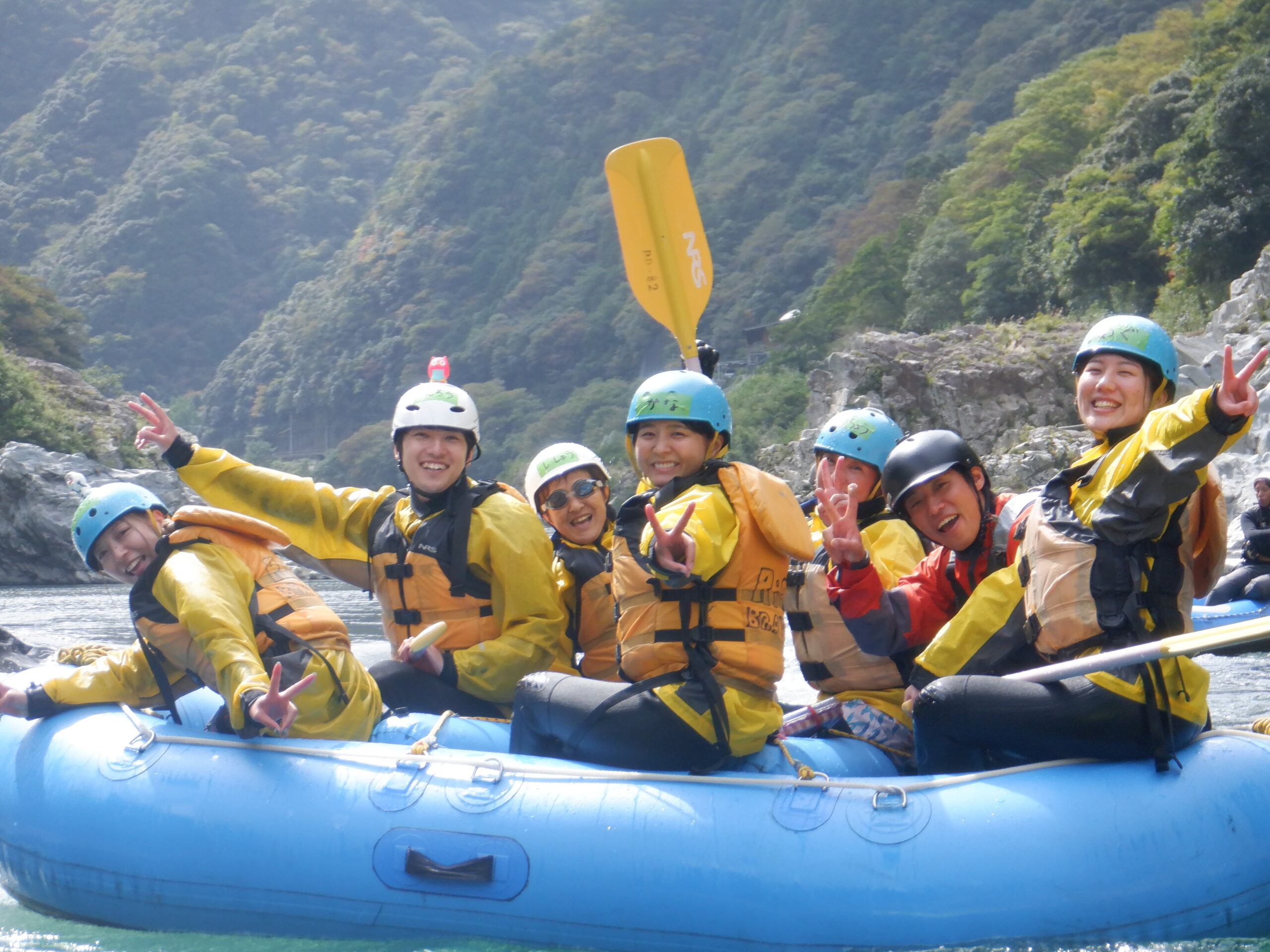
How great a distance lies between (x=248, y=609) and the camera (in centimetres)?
429

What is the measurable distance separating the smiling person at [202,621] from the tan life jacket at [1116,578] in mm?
2305

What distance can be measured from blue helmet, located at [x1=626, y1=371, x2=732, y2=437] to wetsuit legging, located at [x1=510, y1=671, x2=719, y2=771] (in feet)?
2.75

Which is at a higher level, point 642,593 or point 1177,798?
point 642,593

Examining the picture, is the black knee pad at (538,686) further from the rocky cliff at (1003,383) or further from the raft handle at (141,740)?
the rocky cliff at (1003,383)

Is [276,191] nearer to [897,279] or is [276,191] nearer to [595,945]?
[897,279]

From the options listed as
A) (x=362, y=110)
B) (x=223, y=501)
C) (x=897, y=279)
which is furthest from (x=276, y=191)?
(x=223, y=501)

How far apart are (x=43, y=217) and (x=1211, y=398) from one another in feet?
327

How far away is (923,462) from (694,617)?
913 millimetres

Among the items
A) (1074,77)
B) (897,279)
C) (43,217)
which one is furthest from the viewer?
(43,217)

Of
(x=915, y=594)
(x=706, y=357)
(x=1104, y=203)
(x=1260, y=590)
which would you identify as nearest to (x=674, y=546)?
(x=915, y=594)

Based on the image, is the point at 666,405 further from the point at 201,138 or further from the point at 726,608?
the point at 201,138

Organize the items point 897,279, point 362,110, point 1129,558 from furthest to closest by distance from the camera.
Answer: point 362,110 → point 897,279 → point 1129,558

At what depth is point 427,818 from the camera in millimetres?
3758

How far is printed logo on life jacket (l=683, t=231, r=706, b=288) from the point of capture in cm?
681
